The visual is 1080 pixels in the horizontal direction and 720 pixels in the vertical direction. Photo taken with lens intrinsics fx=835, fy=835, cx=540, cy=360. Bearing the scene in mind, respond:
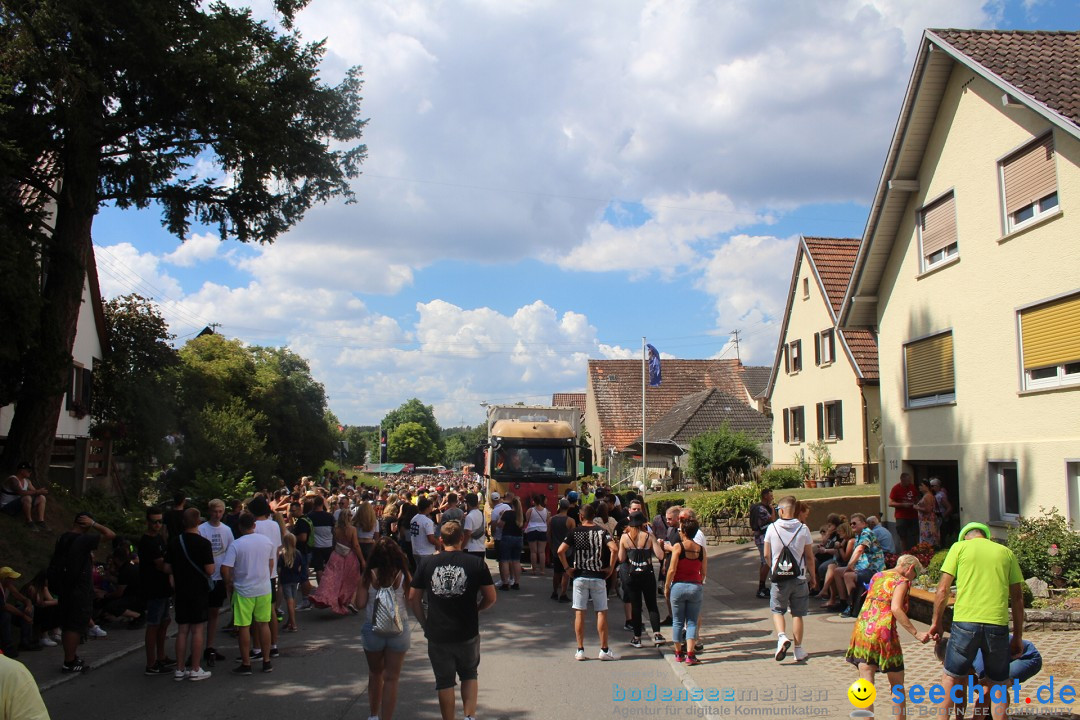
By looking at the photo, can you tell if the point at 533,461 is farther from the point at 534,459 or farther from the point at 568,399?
the point at 568,399

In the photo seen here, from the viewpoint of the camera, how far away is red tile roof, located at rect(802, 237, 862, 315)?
28.3 metres

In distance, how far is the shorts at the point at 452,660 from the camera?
6.28 m

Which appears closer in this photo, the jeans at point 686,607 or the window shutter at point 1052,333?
the jeans at point 686,607

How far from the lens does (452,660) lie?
6.30 metres

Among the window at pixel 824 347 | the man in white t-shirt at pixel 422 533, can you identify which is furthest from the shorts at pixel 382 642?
the window at pixel 824 347

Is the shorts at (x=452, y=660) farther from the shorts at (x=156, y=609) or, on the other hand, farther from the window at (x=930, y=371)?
the window at (x=930, y=371)

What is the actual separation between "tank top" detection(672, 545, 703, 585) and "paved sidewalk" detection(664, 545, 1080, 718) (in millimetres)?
897

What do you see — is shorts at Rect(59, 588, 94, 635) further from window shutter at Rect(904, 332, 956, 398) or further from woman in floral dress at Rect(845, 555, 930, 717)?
window shutter at Rect(904, 332, 956, 398)

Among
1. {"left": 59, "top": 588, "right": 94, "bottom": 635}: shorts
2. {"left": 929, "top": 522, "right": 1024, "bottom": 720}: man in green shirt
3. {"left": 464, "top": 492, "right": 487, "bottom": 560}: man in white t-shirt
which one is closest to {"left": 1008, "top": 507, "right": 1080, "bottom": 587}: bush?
{"left": 929, "top": 522, "right": 1024, "bottom": 720}: man in green shirt

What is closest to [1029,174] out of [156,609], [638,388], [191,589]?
[191,589]

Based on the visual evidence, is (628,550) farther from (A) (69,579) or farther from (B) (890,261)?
(B) (890,261)

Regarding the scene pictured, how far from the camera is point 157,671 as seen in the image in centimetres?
877

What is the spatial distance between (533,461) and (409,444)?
105286 millimetres

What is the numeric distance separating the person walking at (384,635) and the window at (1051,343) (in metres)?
10.2
